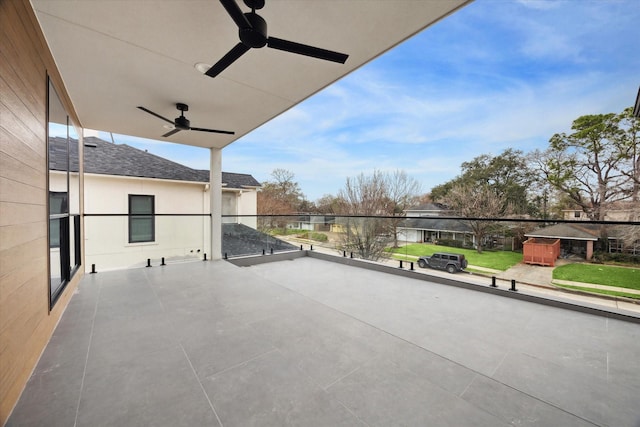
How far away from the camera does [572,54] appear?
11.8 meters

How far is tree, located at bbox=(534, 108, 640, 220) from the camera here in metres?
8.15

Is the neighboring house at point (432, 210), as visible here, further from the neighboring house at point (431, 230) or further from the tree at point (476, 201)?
the neighboring house at point (431, 230)

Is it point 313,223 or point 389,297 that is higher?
point 313,223

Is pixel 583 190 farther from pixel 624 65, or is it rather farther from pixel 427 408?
pixel 427 408

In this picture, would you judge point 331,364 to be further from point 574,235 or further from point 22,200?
point 574,235

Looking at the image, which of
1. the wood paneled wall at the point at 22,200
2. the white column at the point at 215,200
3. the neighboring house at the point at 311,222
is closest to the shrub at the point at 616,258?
the neighboring house at the point at 311,222

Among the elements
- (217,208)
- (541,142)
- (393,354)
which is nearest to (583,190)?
(541,142)

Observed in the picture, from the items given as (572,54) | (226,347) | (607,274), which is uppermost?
(572,54)

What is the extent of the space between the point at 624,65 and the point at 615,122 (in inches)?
173

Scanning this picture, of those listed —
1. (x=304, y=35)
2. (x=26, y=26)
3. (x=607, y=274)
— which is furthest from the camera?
(x=607, y=274)

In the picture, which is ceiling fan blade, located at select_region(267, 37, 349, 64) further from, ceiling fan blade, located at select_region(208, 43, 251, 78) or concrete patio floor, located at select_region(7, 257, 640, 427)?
concrete patio floor, located at select_region(7, 257, 640, 427)

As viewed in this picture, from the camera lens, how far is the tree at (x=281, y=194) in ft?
47.8

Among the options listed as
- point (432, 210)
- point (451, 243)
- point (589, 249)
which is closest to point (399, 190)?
point (432, 210)

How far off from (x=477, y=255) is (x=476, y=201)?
9.34 metres
